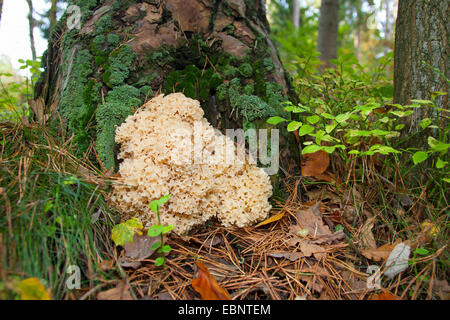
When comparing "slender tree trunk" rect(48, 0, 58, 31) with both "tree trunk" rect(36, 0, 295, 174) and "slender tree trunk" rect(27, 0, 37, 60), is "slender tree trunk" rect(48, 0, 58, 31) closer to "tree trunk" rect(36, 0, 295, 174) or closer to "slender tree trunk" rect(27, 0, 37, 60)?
"slender tree trunk" rect(27, 0, 37, 60)

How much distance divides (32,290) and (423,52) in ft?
11.3

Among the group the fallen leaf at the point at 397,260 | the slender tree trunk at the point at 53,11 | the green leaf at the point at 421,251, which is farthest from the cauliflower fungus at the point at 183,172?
the slender tree trunk at the point at 53,11

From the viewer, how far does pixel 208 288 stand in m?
1.74

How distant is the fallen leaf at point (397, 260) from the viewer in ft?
6.36

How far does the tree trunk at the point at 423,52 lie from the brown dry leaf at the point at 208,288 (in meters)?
2.25

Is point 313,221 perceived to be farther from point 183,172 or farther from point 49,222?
point 49,222

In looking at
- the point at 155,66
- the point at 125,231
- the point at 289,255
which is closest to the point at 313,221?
the point at 289,255

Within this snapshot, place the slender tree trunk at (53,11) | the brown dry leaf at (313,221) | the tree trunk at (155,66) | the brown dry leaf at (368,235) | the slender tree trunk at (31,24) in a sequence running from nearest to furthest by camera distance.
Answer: the brown dry leaf at (368,235) < the brown dry leaf at (313,221) < the tree trunk at (155,66) < the slender tree trunk at (31,24) < the slender tree trunk at (53,11)

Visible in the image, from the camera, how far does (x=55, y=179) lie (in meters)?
1.99

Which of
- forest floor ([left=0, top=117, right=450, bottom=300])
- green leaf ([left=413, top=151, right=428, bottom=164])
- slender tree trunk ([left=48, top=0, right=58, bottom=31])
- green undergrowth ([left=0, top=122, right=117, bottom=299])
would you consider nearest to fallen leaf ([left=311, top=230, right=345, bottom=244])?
forest floor ([left=0, top=117, right=450, bottom=300])

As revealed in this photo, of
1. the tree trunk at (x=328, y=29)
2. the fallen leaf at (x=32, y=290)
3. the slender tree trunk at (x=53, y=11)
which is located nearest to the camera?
the fallen leaf at (x=32, y=290)

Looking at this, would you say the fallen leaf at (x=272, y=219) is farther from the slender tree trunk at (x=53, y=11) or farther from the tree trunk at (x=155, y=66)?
the slender tree trunk at (x=53, y=11)

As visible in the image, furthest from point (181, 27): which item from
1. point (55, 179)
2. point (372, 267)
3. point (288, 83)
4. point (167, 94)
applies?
point (372, 267)

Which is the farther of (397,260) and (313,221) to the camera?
(313,221)
